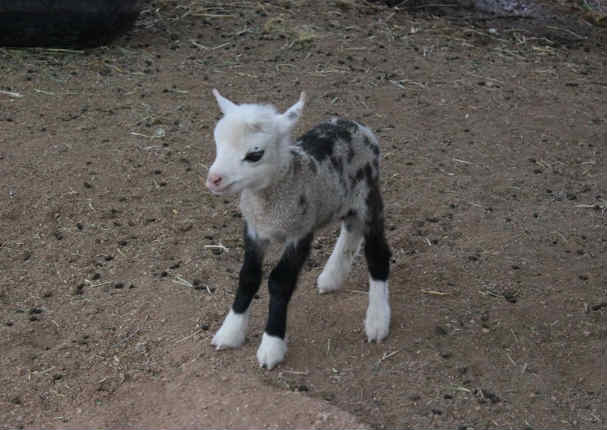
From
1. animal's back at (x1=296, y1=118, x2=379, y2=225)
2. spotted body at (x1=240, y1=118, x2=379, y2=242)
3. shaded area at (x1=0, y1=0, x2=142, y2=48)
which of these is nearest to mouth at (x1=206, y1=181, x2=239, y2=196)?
spotted body at (x1=240, y1=118, x2=379, y2=242)

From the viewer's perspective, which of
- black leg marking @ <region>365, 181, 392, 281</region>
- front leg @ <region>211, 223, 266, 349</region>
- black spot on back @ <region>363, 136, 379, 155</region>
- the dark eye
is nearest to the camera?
the dark eye

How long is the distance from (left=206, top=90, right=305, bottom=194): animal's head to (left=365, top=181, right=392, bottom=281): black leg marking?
907mm

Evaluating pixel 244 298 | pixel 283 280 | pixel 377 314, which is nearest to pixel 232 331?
pixel 244 298

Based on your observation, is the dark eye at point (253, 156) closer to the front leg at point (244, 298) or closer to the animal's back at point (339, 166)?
the animal's back at point (339, 166)

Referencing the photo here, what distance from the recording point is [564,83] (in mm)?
9680

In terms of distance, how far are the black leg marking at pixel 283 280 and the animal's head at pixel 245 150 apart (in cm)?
46

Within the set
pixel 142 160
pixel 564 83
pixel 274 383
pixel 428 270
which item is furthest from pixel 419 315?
pixel 564 83

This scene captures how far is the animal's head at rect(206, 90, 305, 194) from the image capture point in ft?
13.2

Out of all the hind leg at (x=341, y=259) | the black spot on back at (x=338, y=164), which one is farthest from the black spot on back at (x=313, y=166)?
the hind leg at (x=341, y=259)

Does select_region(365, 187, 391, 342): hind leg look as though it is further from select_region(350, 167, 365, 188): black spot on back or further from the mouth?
the mouth

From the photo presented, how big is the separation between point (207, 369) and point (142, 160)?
2.80 m

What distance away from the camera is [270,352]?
15.2 feet

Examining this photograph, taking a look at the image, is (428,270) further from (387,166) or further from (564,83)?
(564,83)

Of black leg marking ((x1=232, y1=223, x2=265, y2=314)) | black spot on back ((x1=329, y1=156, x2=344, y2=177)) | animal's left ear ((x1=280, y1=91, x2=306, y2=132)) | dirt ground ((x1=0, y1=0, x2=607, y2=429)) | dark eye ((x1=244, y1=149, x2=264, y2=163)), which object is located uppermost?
animal's left ear ((x1=280, y1=91, x2=306, y2=132))
